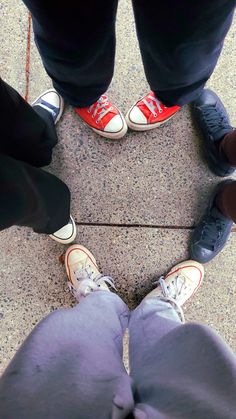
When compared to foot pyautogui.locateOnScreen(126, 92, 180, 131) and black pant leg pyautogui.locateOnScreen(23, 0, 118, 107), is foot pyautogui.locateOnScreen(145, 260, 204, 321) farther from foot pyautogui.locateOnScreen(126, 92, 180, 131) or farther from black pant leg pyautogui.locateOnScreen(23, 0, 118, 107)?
black pant leg pyautogui.locateOnScreen(23, 0, 118, 107)

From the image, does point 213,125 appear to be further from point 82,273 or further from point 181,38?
point 82,273

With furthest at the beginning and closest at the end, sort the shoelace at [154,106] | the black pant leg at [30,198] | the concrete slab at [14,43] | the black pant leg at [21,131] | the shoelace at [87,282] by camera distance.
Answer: the concrete slab at [14,43]
the shoelace at [154,106]
the shoelace at [87,282]
the black pant leg at [21,131]
the black pant leg at [30,198]

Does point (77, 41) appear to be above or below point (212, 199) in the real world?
above

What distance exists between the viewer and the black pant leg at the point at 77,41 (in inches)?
38.0

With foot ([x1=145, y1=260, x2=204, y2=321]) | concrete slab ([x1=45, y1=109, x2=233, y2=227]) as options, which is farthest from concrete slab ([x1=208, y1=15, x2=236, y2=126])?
foot ([x1=145, y1=260, x2=204, y2=321])

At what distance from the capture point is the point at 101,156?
1.68 meters

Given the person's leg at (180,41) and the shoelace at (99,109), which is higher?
the person's leg at (180,41)

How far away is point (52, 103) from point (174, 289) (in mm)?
861

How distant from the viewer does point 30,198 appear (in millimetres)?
1028

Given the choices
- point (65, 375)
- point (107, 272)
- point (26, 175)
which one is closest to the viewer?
point (65, 375)

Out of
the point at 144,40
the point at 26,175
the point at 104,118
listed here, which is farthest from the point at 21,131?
the point at 104,118

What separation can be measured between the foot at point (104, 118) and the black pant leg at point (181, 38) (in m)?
0.29

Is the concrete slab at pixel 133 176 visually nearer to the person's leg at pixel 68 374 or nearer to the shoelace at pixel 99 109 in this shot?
the shoelace at pixel 99 109

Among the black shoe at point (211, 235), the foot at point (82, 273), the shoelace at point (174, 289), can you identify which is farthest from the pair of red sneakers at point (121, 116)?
the shoelace at point (174, 289)
